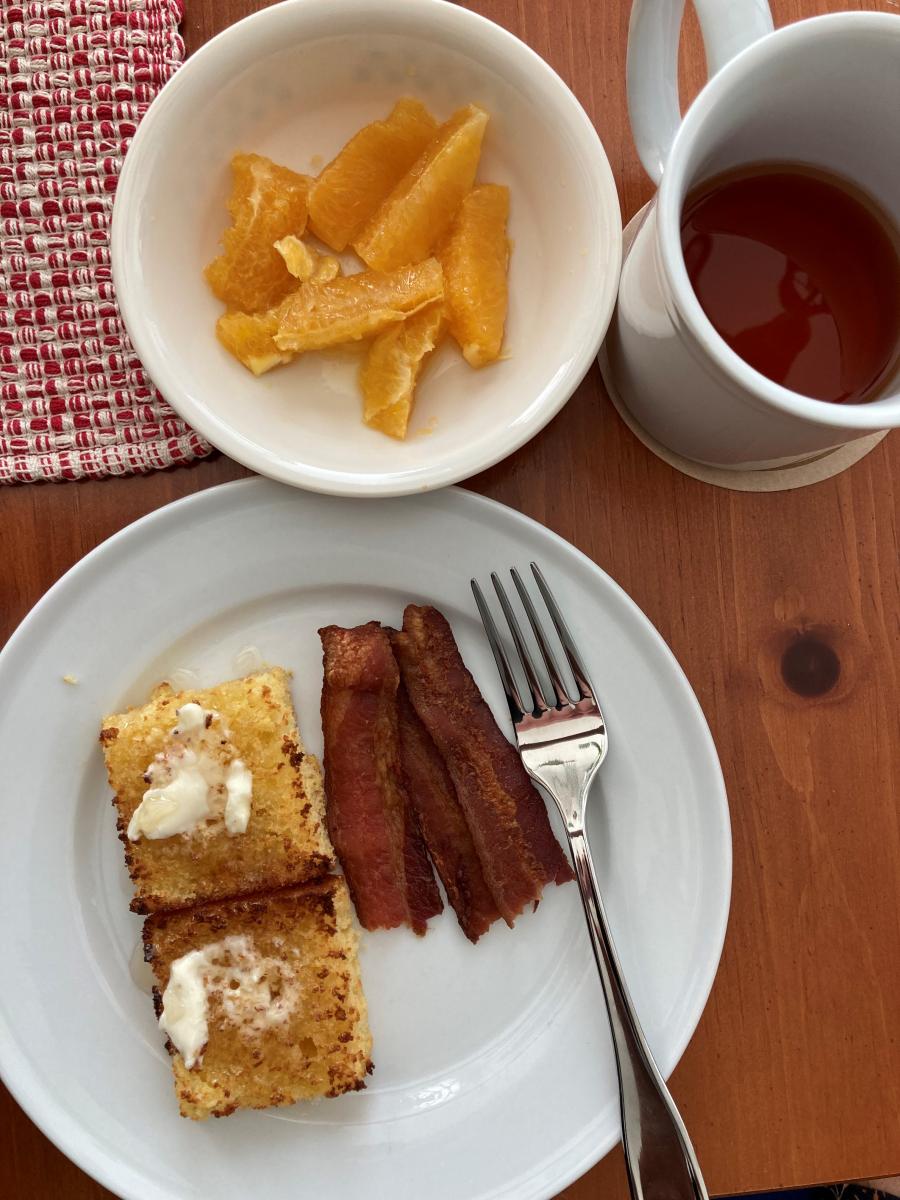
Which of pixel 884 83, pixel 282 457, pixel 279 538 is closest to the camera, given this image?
pixel 884 83

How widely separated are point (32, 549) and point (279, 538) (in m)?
0.40

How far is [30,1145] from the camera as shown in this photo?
136 cm

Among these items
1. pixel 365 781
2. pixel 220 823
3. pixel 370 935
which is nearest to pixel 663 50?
pixel 365 781

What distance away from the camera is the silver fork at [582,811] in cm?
122

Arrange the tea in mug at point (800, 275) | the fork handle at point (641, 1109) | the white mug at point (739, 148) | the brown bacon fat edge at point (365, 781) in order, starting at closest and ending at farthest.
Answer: the white mug at point (739, 148) → the tea in mug at point (800, 275) → the fork handle at point (641, 1109) → the brown bacon fat edge at point (365, 781)

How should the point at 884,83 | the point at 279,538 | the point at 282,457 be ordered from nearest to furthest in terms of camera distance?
the point at 884,83 → the point at 282,457 → the point at 279,538

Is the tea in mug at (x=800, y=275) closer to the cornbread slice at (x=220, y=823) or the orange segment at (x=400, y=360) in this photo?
the orange segment at (x=400, y=360)

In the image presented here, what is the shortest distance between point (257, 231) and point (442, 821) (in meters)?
0.91

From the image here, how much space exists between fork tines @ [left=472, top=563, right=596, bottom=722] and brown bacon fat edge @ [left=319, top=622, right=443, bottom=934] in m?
0.16

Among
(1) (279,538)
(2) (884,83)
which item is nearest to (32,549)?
(1) (279,538)

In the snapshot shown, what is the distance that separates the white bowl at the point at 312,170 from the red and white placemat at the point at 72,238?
0.18 meters

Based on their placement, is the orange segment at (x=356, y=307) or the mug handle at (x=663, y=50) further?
the orange segment at (x=356, y=307)

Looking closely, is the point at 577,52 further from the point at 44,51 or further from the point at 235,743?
the point at 235,743

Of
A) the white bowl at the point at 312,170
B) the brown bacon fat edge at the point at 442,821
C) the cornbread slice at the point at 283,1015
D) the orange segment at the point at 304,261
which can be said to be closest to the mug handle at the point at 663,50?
the white bowl at the point at 312,170
